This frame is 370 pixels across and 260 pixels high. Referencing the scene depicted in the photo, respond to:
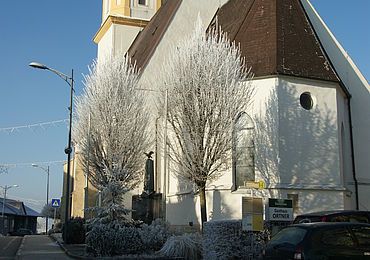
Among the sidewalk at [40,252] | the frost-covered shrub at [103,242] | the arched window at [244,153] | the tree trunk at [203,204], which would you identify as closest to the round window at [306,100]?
the arched window at [244,153]

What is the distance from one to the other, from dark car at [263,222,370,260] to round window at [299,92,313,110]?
1197 centimetres

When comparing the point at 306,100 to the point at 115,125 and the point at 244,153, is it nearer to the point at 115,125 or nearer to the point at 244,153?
the point at 244,153

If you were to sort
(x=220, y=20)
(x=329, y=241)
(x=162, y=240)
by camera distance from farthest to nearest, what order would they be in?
(x=220, y=20)
(x=162, y=240)
(x=329, y=241)

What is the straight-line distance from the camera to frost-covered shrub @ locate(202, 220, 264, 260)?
13953 millimetres

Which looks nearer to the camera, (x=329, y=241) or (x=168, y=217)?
(x=329, y=241)

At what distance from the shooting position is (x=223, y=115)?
61.3ft

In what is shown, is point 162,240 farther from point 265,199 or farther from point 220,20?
point 220,20

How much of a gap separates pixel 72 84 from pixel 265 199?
11901 mm

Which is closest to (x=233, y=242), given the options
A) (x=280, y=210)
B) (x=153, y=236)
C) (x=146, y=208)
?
(x=280, y=210)

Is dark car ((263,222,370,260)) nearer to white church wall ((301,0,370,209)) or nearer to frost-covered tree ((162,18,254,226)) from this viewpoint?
frost-covered tree ((162,18,254,226))

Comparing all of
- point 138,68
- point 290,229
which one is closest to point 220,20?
point 138,68

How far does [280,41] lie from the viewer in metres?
21.1

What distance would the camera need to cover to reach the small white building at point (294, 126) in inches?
774

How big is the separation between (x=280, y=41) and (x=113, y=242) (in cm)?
1135
